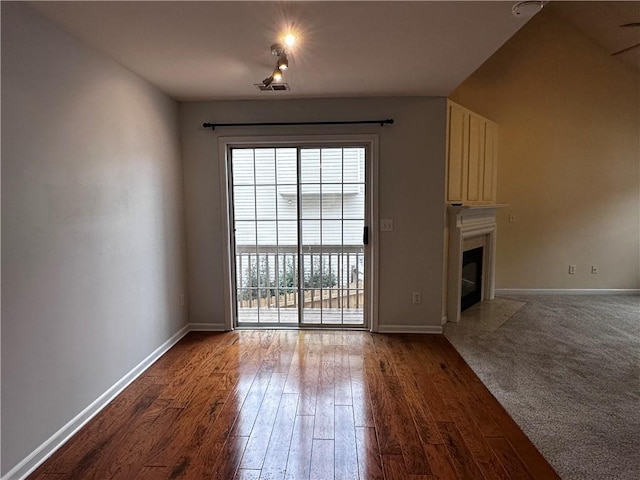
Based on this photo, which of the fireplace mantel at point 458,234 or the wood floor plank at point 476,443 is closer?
the wood floor plank at point 476,443

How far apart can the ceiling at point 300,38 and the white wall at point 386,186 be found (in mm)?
438

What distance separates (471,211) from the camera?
4199mm

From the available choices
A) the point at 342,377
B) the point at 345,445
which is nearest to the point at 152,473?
the point at 345,445

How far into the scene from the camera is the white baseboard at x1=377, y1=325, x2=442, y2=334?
12.3 ft

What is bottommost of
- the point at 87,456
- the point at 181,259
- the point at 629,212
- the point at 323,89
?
the point at 87,456

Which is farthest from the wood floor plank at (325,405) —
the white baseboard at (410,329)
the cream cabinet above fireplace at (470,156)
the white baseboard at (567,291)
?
the white baseboard at (567,291)

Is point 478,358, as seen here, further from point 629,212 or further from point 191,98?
point 629,212

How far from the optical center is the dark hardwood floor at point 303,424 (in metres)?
1.85

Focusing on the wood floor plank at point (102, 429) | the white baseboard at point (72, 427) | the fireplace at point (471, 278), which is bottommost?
the wood floor plank at point (102, 429)

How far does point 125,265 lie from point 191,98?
1.77 m

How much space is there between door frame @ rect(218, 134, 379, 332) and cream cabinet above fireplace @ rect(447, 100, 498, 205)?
91cm

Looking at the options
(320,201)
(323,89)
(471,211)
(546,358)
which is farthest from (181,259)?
(546,358)

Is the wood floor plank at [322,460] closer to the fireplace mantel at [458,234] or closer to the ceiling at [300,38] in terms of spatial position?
the ceiling at [300,38]

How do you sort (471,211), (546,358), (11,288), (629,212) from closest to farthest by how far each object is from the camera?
(11,288) → (546,358) → (471,211) → (629,212)
